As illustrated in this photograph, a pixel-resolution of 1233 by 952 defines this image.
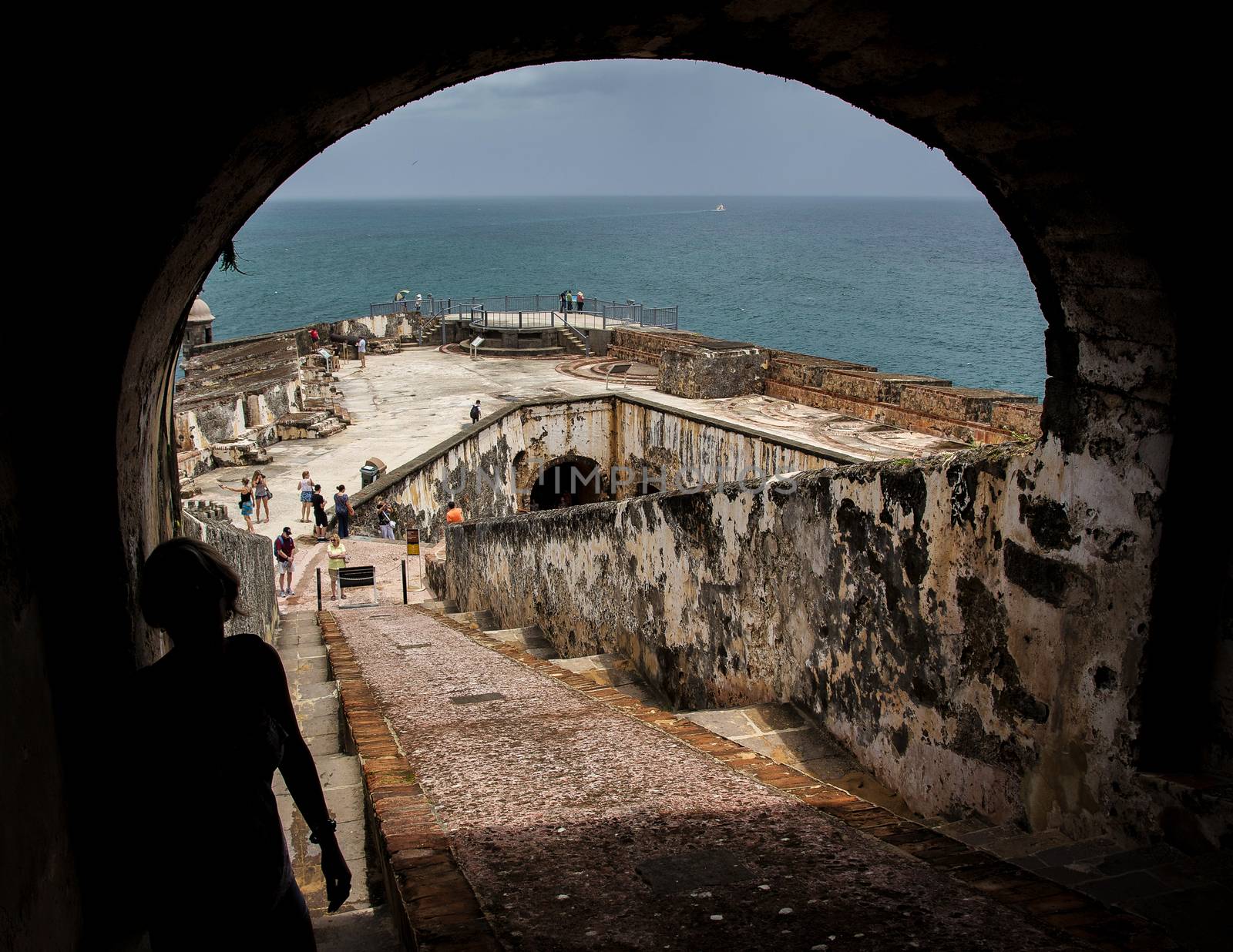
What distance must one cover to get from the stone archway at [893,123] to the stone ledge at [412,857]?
0.82 meters

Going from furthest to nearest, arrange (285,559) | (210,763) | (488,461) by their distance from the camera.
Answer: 1. (488,461)
2. (285,559)
3. (210,763)

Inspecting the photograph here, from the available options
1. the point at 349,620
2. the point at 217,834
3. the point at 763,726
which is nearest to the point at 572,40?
the point at 217,834

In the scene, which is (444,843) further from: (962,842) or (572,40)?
(572,40)

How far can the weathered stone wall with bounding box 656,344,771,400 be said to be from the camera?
28641 millimetres

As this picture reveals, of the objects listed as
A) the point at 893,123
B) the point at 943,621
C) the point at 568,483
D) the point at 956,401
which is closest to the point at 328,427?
the point at 568,483

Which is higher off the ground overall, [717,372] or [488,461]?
[717,372]

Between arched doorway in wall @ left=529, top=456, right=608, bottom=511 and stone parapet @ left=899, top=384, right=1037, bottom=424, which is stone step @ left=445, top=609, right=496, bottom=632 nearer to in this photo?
arched doorway in wall @ left=529, top=456, right=608, bottom=511

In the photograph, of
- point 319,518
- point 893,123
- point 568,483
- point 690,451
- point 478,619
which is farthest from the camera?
point 568,483

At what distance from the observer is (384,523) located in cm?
1966

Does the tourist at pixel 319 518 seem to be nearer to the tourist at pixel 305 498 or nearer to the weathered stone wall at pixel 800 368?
the tourist at pixel 305 498

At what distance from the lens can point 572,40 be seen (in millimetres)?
3398

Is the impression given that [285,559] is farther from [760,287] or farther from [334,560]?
[760,287]

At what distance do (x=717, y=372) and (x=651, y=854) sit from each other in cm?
2555

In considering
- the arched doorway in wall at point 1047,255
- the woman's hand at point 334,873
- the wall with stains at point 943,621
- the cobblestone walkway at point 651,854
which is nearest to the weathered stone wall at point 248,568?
the cobblestone walkway at point 651,854
